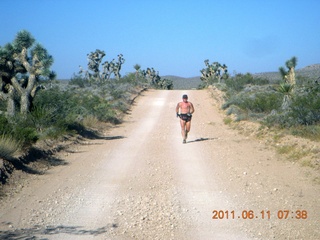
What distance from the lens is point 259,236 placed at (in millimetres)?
5434

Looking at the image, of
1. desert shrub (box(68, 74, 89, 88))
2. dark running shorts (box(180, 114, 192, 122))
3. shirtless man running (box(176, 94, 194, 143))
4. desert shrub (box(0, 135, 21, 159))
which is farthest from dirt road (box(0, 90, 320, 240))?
desert shrub (box(68, 74, 89, 88))

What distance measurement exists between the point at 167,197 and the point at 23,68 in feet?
30.5

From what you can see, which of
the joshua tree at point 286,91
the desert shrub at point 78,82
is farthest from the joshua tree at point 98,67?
the joshua tree at point 286,91

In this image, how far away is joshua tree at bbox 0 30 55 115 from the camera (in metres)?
13.8

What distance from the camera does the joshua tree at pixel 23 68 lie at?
13.8 meters

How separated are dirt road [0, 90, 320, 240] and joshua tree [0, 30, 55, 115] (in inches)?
117

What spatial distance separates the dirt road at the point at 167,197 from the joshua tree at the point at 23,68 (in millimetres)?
2980

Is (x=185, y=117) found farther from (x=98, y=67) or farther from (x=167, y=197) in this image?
(x=98, y=67)

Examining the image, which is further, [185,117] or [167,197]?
[185,117]

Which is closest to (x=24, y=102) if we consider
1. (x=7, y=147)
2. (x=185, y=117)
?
(x=7, y=147)

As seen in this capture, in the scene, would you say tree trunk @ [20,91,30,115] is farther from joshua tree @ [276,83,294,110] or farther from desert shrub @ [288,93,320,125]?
joshua tree @ [276,83,294,110]

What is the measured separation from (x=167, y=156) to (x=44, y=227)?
6030 millimetres

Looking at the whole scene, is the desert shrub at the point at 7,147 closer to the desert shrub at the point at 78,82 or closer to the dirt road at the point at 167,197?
the dirt road at the point at 167,197

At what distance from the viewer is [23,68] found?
14.4 m
